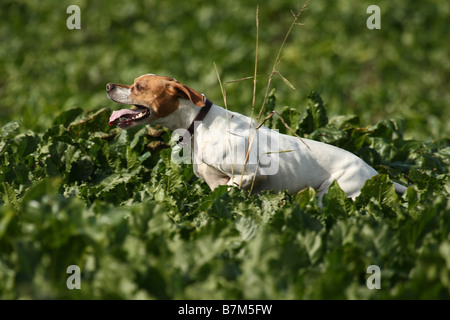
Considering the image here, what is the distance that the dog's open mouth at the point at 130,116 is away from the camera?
4402 millimetres

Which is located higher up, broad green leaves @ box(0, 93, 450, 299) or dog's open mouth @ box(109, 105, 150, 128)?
dog's open mouth @ box(109, 105, 150, 128)

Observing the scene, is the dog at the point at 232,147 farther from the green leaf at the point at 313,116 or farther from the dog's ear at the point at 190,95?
the green leaf at the point at 313,116

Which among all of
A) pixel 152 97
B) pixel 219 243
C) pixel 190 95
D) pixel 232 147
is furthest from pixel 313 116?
pixel 219 243

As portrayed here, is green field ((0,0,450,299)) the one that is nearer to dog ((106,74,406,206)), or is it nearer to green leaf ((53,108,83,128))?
green leaf ((53,108,83,128))

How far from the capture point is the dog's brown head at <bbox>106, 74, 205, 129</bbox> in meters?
4.38

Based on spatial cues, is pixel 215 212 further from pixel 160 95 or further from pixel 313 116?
pixel 313 116

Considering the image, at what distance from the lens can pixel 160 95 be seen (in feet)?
14.4

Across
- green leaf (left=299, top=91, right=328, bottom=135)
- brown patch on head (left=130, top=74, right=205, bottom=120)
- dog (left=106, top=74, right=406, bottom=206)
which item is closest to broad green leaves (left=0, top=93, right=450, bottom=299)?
dog (left=106, top=74, right=406, bottom=206)

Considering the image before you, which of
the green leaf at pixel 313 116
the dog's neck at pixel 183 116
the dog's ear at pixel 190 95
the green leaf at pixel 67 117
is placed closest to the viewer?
the dog's ear at pixel 190 95

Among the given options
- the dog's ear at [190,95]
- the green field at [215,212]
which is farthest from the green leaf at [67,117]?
the dog's ear at [190,95]

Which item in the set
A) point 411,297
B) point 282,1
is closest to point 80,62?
point 282,1

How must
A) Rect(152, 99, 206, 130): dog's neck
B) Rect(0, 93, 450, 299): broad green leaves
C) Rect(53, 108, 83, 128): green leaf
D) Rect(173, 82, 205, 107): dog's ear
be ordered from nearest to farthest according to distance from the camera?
Rect(0, 93, 450, 299): broad green leaves
Rect(173, 82, 205, 107): dog's ear
Rect(152, 99, 206, 130): dog's neck
Rect(53, 108, 83, 128): green leaf

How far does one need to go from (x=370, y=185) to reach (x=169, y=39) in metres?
10.5

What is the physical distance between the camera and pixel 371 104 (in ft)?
37.8
